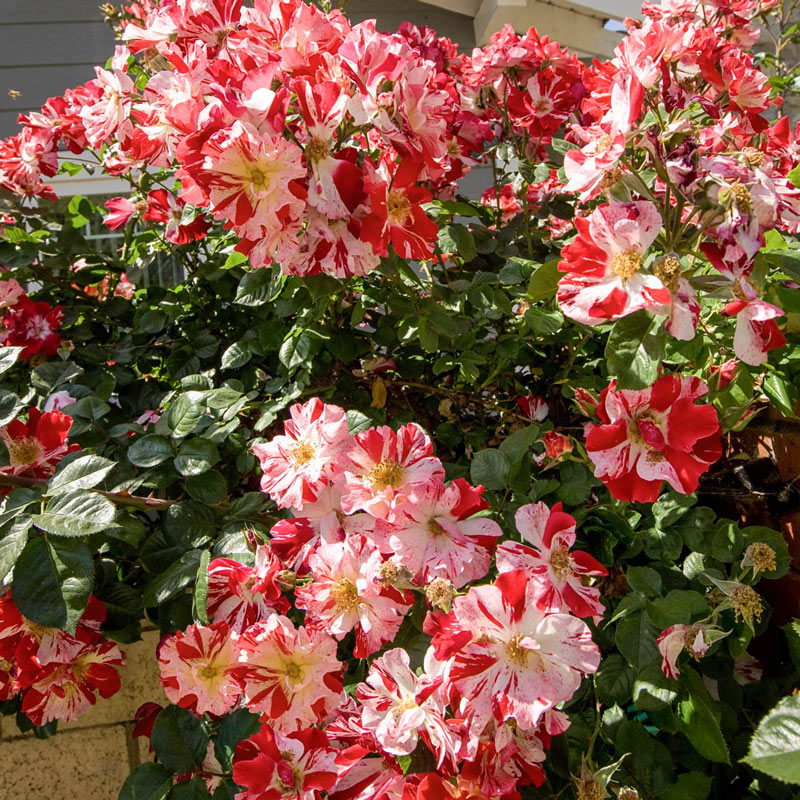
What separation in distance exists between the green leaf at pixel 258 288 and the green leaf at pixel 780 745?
896mm

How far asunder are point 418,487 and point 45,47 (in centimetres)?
312

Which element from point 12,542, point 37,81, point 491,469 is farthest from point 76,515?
point 37,81

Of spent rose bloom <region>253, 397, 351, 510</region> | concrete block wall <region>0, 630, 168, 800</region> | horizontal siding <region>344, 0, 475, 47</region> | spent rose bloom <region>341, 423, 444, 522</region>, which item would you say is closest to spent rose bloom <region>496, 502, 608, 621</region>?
spent rose bloom <region>341, 423, 444, 522</region>

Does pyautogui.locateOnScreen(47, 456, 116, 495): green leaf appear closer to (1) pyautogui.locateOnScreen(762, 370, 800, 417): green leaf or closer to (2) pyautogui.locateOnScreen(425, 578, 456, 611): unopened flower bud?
(2) pyautogui.locateOnScreen(425, 578, 456, 611): unopened flower bud

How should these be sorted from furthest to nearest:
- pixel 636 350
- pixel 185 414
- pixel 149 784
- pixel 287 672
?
pixel 185 414
pixel 149 784
pixel 287 672
pixel 636 350

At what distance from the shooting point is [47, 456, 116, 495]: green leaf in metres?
0.84

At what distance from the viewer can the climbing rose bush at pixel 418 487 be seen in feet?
2.34

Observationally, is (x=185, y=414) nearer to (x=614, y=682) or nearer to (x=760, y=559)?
(x=614, y=682)

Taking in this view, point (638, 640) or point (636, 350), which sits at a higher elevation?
point (636, 350)

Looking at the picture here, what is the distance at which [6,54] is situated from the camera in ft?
9.96

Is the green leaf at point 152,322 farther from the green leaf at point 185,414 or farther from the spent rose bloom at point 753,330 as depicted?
the spent rose bloom at point 753,330

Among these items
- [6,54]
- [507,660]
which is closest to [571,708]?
[507,660]

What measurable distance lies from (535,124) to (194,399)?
85cm

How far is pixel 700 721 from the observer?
2.76 feet
